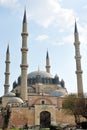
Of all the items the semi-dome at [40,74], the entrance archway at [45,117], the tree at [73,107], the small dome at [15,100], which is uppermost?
the semi-dome at [40,74]

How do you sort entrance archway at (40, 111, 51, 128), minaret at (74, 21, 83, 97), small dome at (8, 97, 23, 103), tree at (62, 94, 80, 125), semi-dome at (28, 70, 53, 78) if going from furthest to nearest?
1. semi-dome at (28, 70, 53, 78)
2. minaret at (74, 21, 83, 97)
3. small dome at (8, 97, 23, 103)
4. entrance archway at (40, 111, 51, 128)
5. tree at (62, 94, 80, 125)

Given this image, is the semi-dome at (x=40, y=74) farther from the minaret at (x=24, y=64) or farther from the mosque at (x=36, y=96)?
the minaret at (x=24, y=64)

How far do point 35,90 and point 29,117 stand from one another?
38.4ft

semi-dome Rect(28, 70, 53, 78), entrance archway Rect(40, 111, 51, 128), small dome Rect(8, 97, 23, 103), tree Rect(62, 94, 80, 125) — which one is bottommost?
entrance archway Rect(40, 111, 51, 128)

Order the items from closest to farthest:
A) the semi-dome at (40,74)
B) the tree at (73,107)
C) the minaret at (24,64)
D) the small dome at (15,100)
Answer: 1. the tree at (73,107)
2. the minaret at (24,64)
3. the small dome at (15,100)
4. the semi-dome at (40,74)

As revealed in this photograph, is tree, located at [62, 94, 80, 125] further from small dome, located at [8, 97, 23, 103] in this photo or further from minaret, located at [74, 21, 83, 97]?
small dome, located at [8, 97, 23, 103]

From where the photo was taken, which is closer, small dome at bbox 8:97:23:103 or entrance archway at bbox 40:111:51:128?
entrance archway at bbox 40:111:51:128

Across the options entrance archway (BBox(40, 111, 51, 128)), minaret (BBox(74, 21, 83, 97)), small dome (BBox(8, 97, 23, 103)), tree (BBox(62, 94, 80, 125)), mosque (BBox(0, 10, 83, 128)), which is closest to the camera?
tree (BBox(62, 94, 80, 125))

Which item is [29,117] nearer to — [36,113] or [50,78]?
[36,113]

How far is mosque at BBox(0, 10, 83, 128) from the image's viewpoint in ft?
106

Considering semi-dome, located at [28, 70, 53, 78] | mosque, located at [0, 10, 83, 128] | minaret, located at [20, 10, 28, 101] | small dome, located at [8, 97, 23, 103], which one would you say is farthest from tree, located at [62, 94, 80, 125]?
semi-dome, located at [28, 70, 53, 78]

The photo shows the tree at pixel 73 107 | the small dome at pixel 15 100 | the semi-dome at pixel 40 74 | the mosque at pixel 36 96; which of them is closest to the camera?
the tree at pixel 73 107

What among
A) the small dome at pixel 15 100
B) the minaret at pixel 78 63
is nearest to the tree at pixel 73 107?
the minaret at pixel 78 63

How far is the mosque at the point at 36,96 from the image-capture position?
32.4 m
